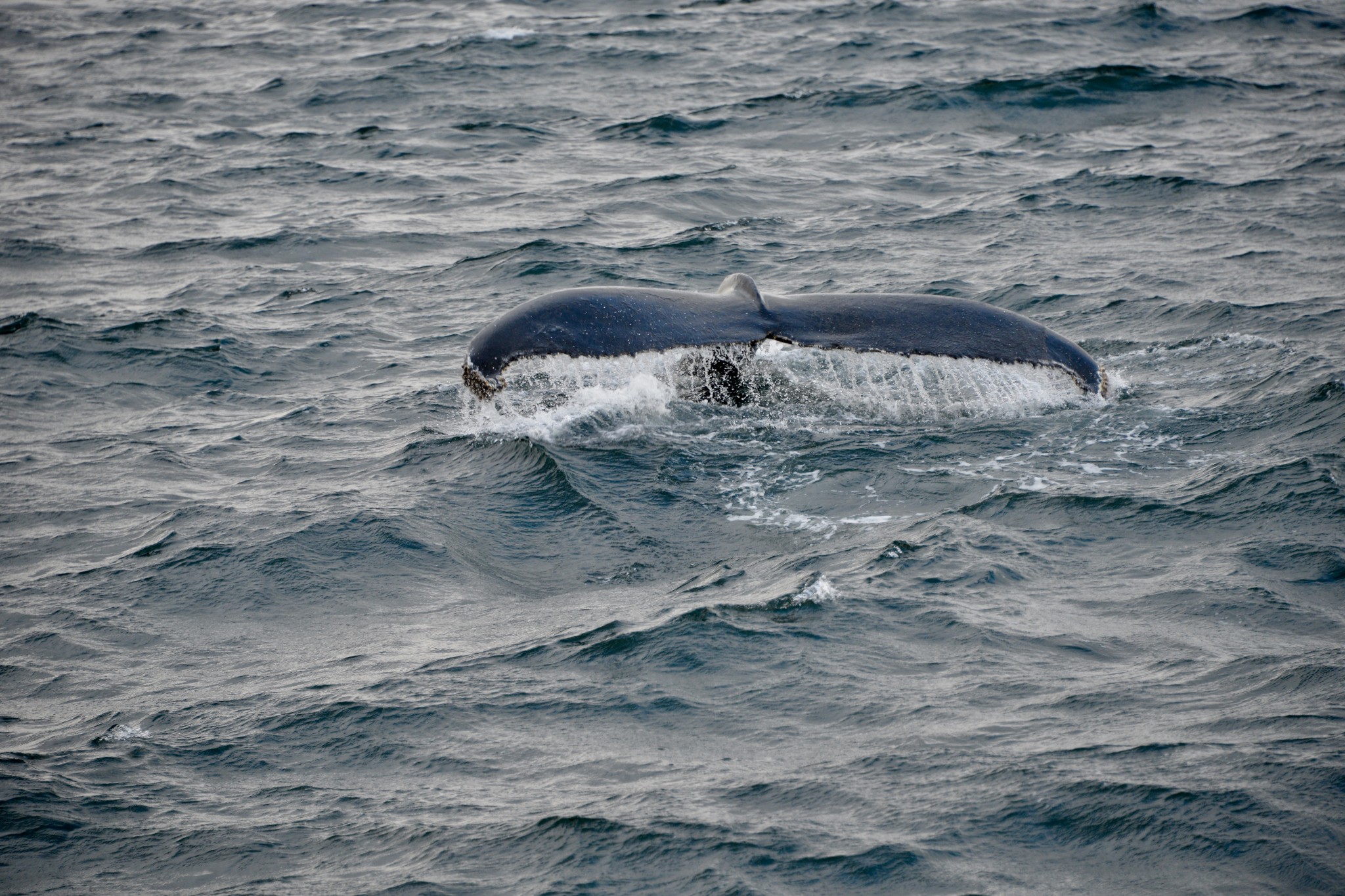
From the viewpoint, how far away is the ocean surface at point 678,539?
5.15 m

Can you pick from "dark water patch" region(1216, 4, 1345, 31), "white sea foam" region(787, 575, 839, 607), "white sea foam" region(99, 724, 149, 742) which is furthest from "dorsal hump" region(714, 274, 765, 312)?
"dark water patch" region(1216, 4, 1345, 31)

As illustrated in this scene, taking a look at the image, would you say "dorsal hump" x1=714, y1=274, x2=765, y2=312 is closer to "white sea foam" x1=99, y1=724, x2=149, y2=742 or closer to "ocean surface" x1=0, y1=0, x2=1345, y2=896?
"ocean surface" x1=0, y1=0, x2=1345, y2=896

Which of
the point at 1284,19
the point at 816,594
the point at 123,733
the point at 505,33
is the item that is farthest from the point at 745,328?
the point at 1284,19

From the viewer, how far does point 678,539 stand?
7.63 meters

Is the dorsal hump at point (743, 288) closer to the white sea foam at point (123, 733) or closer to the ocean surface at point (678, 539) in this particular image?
the ocean surface at point (678, 539)

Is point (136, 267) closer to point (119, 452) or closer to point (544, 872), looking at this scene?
point (119, 452)

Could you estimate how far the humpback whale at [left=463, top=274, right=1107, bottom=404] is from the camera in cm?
698

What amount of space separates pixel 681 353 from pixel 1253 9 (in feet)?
65.3

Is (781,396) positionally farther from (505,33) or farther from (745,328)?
(505,33)

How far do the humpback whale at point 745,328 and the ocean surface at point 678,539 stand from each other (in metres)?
0.20

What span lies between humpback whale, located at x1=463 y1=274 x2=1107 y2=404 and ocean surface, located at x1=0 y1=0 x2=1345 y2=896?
0.20 metres

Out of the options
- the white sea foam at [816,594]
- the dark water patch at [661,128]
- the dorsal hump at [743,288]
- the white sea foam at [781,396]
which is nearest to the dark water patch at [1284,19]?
the dark water patch at [661,128]

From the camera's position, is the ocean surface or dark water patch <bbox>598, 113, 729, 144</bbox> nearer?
the ocean surface

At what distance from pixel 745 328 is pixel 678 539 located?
1269 mm
